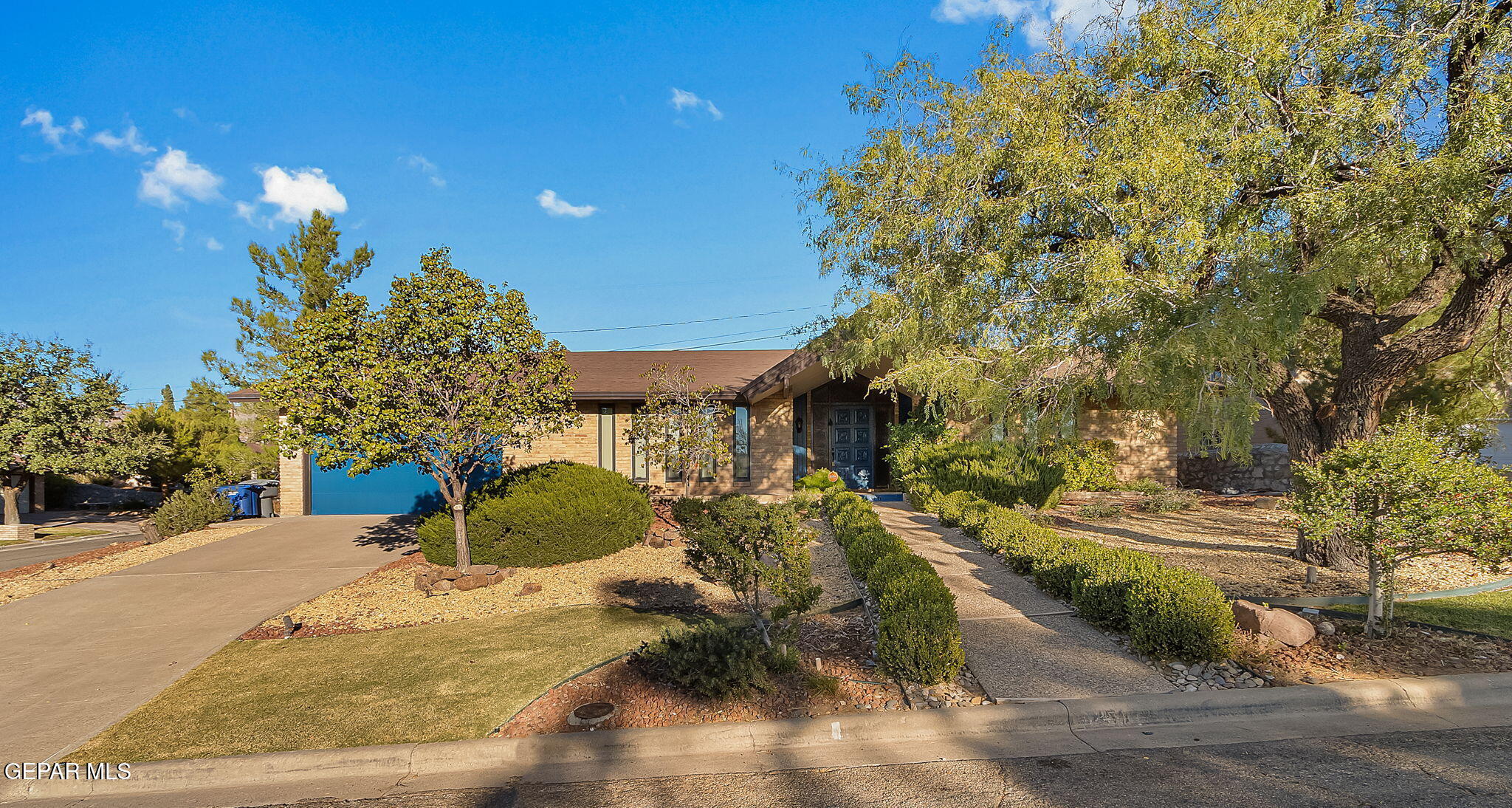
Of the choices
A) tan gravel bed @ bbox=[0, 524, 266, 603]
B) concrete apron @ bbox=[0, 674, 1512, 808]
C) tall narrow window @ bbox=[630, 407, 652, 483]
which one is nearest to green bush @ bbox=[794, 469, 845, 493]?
tall narrow window @ bbox=[630, 407, 652, 483]

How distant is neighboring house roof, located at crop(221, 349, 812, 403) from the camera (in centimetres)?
1595

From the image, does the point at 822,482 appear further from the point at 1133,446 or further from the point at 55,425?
the point at 55,425

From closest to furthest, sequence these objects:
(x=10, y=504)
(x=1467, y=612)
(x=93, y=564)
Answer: (x=1467, y=612)
(x=93, y=564)
(x=10, y=504)

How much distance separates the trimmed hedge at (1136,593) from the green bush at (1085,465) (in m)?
8.58

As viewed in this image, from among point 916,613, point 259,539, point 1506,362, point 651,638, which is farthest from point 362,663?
point 1506,362

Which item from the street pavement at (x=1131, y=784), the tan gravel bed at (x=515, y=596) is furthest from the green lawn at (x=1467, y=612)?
the tan gravel bed at (x=515, y=596)

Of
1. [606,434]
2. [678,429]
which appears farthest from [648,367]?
[678,429]

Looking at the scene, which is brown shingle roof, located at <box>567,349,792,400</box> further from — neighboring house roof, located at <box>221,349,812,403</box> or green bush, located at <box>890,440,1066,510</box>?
green bush, located at <box>890,440,1066,510</box>

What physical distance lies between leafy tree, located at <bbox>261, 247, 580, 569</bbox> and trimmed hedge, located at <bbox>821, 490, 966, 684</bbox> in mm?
5104

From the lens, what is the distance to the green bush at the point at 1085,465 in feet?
53.8

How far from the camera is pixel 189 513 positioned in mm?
13688

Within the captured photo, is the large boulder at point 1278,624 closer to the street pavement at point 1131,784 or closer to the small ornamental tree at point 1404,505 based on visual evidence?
the small ornamental tree at point 1404,505

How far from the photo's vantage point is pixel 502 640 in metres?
6.57

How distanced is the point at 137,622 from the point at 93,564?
5.06 m
